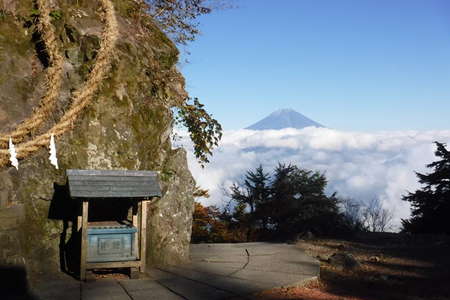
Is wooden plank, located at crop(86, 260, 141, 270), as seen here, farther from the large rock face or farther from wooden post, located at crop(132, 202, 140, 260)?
the large rock face

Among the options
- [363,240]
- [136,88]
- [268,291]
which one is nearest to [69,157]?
[136,88]

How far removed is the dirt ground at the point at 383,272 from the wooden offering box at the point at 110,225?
96.7 inches

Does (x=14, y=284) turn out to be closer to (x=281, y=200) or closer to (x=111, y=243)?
(x=111, y=243)

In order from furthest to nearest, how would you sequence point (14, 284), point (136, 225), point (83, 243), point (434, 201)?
1. point (434, 201)
2. point (136, 225)
3. point (83, 243)
4. point (14, 284)

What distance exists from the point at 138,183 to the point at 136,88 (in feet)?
8.11

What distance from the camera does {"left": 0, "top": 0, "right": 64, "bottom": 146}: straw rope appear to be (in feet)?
22.7

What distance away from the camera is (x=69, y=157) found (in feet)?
25.1

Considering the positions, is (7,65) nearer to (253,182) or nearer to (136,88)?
(136,88)

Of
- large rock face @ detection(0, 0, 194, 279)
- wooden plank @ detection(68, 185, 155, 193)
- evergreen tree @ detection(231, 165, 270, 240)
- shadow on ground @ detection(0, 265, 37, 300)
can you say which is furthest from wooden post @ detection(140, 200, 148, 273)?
evergreen tree @ detection(231, 165, 270, 240)

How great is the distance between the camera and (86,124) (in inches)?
311

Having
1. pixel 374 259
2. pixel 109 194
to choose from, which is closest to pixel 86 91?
pixel 109 194

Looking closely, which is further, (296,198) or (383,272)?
(296,198)

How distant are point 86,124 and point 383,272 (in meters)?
7.24

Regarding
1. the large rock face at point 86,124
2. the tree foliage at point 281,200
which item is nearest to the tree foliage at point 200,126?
the large rock face at point 86,124
